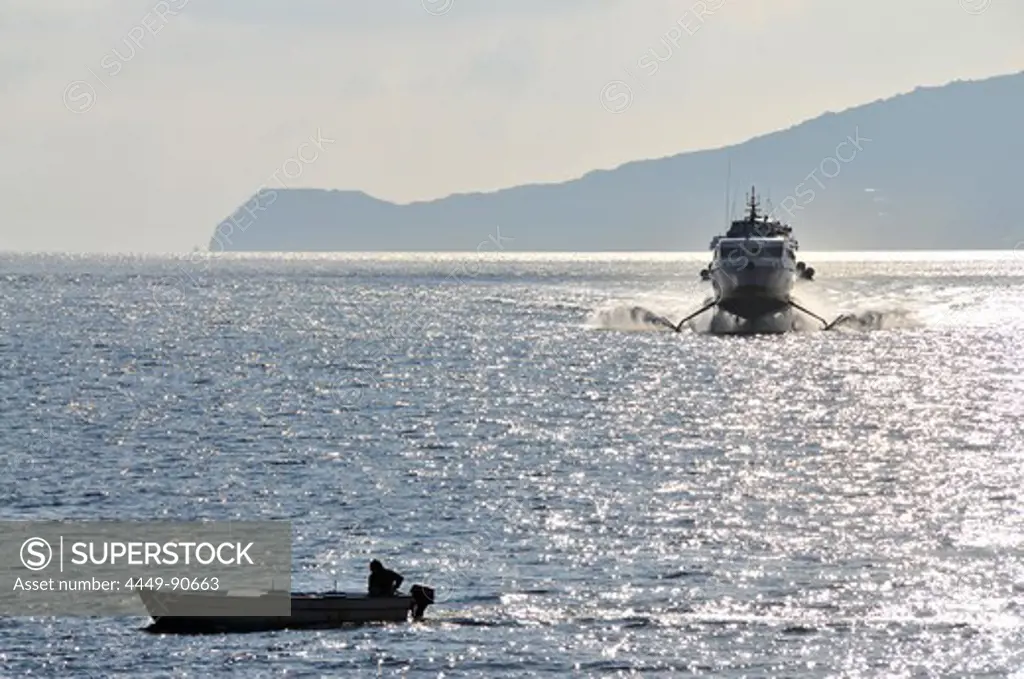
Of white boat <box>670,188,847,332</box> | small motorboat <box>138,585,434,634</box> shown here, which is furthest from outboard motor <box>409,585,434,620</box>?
white boat <box>670,188,847,332</box>

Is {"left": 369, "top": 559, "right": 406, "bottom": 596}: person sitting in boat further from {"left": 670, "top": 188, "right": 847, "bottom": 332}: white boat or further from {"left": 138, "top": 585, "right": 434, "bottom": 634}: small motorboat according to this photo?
{"left": 670, "top": 188, "right": 847, "bottom": 332}: white boat

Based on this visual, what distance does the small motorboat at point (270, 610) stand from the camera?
4856 centimetres

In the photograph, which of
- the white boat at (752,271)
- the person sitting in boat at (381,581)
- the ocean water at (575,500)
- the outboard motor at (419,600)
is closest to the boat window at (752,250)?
the white boat at (752,271)

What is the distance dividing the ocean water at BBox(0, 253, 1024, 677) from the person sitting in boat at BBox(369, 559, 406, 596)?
4.23ft

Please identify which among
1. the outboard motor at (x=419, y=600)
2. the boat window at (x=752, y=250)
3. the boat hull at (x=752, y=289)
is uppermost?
the boat window at (x=752, y=250)

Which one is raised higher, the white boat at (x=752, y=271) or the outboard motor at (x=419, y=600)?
the white boat at (x=752, y=271)

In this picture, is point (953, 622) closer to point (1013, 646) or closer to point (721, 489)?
point (1013, 646)

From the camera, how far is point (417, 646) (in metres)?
46.8

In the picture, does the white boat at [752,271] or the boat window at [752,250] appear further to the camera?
the boat window at [752,250]

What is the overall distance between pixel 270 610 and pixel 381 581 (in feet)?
10.4

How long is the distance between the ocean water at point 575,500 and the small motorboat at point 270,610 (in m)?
0.71

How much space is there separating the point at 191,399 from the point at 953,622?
239 feet

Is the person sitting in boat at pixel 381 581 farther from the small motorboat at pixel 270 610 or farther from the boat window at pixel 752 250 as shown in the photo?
the boat window at pixel 752 250

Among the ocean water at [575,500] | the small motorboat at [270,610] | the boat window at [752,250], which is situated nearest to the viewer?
the ocean water at [575,500]
